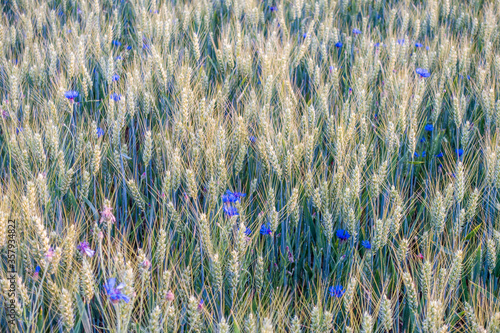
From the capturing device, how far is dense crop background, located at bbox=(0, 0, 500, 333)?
1.04 meters

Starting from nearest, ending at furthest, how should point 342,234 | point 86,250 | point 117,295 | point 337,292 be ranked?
point 117,295
point 86,250
point 337,292
point 342,234

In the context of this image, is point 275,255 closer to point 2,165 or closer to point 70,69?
point 2,165

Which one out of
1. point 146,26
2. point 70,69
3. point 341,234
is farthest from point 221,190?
point 146,26

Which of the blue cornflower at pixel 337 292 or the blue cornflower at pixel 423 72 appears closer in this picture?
the blue cornflower at pixel 337 292

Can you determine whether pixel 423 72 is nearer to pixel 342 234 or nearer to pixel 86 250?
pixel 342 234

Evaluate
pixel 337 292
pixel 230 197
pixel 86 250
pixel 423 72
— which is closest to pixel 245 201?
pixel 230 197

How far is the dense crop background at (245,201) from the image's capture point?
1.04 metres

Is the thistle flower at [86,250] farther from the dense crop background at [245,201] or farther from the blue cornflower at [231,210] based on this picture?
the blue cornflower at [231,210]

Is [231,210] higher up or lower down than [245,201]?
higher up

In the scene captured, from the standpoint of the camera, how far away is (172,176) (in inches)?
52.2

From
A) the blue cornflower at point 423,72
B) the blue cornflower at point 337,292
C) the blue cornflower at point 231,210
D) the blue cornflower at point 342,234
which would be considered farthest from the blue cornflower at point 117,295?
the blue cornflower at point 423,72

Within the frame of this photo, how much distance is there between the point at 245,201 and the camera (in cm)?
155

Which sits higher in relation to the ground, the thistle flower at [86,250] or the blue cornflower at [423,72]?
the blue cornflower at [423,72]

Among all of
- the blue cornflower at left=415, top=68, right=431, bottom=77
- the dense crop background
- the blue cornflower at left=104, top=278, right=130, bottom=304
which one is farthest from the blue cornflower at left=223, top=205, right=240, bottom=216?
the blue cornflower at left=415, top=68, right=431, bottom=77
